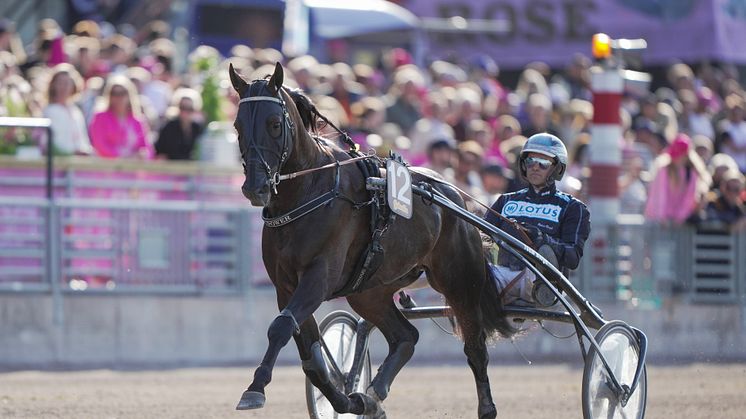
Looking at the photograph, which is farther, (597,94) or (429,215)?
(597,94)

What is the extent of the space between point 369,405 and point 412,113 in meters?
8.46

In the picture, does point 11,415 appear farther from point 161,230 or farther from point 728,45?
point 728,45

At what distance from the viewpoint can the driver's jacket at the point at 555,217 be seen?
8.95 metres

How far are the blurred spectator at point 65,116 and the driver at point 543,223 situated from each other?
5.03m

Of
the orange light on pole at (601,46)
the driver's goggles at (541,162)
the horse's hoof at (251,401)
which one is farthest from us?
the orange light on pole at (601,46)

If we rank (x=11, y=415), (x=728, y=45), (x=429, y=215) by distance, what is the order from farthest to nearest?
(x=728, y=45) → (x=11, y=415) → (x=429, y=215)

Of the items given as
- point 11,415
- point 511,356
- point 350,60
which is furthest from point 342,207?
point 350,60

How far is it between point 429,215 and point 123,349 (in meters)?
4.88

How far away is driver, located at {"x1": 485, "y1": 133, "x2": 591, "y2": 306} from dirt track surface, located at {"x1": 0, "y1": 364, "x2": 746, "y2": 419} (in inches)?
48.0

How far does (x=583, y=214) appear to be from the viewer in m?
8.97

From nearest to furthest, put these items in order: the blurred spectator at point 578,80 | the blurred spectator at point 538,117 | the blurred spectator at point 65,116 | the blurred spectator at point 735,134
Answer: the blurred spectator at point 65,116
the blurred spectator at point 538,117
the blurred spectator at point 735,134
the blurred spectator at point 578,80

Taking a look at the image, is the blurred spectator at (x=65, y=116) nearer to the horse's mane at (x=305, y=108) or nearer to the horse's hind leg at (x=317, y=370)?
the horse's mane at (x=305, y=108)

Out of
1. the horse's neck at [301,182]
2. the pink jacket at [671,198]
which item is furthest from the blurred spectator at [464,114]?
the horse's neck at [301,182]

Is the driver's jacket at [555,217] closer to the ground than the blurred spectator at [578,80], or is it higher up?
closer to the ground
